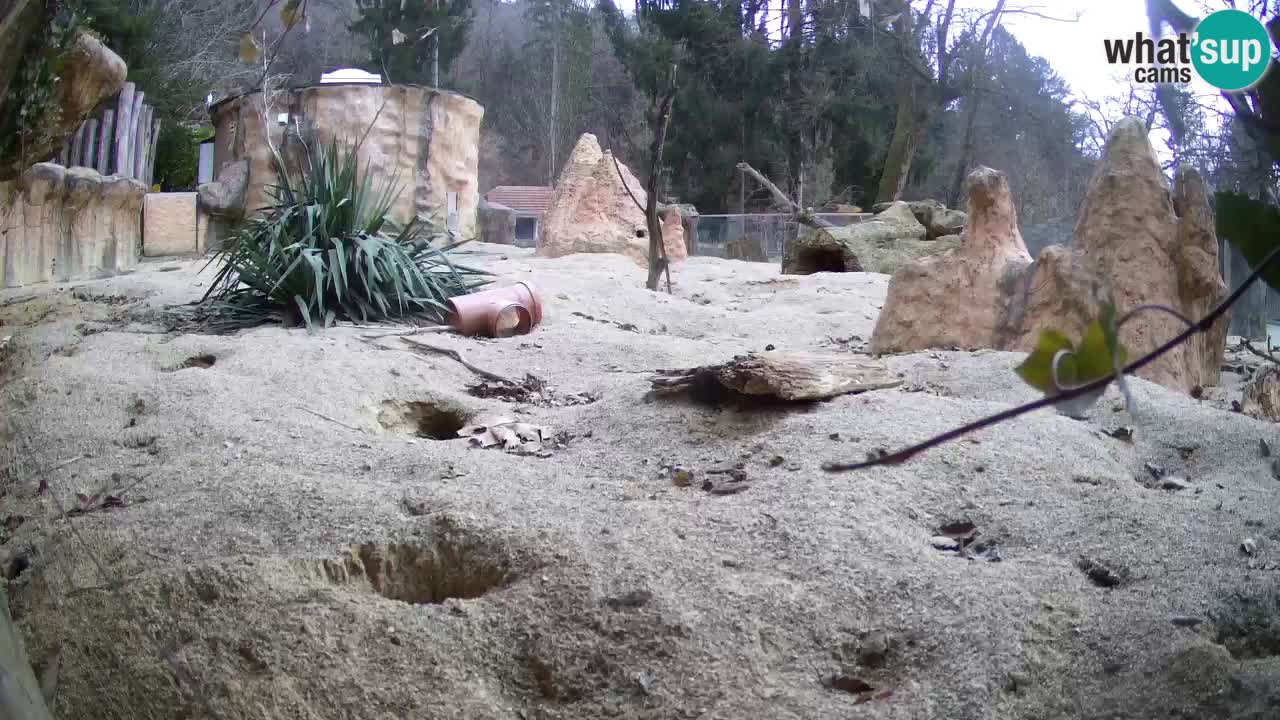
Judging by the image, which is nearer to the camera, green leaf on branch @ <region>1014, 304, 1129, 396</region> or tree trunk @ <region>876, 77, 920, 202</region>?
green leaf on branch @ <region>1014, 304, 1129, 396</region>

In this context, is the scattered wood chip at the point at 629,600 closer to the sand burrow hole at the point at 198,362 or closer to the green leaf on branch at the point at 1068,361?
the green leaf on branch at the point at 1068,361

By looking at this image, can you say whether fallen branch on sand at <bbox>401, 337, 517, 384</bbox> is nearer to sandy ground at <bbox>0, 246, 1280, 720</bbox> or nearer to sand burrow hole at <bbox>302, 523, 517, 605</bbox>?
sandy ground at <bbox>0, 246, 1280, 720</bbox>

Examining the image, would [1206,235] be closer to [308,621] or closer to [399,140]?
[308,621]

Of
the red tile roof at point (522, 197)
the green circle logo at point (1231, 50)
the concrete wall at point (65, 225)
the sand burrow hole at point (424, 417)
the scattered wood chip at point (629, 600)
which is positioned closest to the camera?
the green circle logo at point (1231, 50)

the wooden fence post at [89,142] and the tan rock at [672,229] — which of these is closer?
the wooden fence post at [89,142]

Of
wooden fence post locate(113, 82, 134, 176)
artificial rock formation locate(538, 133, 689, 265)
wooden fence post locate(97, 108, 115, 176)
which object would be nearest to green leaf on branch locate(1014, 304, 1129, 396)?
artificial rock formation locate(538, 133, 689, 265)

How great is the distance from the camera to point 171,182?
15.9 metres

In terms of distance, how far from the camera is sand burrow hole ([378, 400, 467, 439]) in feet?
11.5

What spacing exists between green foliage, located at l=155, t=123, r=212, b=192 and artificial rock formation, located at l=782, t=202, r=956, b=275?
10.1 metres

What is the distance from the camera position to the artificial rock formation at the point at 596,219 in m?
10.4

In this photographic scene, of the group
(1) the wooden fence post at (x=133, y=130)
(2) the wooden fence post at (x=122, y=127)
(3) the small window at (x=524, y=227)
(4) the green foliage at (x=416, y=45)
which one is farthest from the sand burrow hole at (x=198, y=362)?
(3) the small window at (x=524, y=227)

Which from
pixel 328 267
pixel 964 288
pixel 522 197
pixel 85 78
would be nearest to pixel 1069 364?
pixel 85 78

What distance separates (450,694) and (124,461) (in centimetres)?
146

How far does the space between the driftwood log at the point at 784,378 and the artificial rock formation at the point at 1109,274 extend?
1.23 meters
